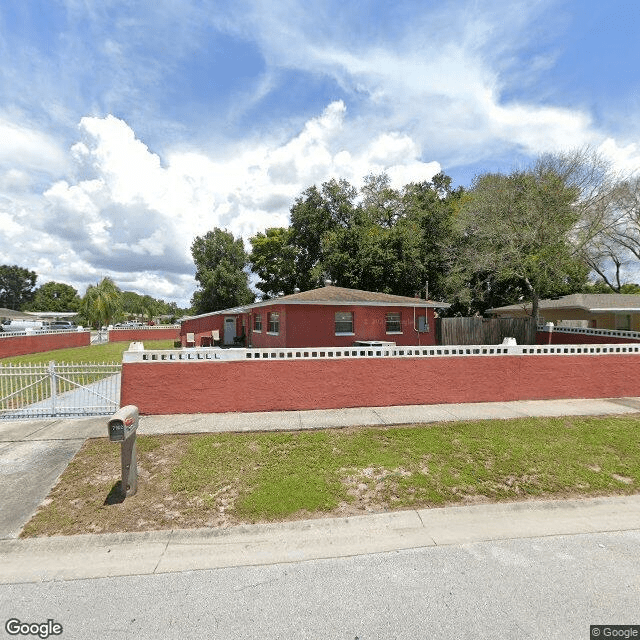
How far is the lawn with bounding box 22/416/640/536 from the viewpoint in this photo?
4.55 metres

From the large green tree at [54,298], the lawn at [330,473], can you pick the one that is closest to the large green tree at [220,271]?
the lawn at [330,473]

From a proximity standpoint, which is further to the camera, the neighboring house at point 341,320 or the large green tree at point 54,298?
the large green tree at point 54,298

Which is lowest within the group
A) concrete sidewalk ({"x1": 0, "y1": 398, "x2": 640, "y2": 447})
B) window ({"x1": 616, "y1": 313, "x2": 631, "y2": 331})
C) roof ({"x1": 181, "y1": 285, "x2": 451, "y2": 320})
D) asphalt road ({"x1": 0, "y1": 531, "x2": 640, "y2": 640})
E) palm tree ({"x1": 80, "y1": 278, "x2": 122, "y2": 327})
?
asphalt road ({"x1": 0, "y1": 531, "x2": 640, "y2": 640})

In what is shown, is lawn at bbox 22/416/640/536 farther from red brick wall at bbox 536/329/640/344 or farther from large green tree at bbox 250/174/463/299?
large green tree at bbox 250/174/463/299

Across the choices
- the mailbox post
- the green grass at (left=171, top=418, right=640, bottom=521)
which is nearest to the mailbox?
the mailbox post

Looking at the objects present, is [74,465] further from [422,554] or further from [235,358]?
[422,554]

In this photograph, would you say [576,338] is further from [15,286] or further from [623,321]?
[15,286]

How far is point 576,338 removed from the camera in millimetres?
15477

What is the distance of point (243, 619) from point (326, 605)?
681mm

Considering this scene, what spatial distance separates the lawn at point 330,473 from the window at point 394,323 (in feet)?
29.2

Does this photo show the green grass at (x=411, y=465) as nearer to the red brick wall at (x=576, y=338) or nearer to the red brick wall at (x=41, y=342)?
the red brick wall at (x=576, y=338)

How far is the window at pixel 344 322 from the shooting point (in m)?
15.0

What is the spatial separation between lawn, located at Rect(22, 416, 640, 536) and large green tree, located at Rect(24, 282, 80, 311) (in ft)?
300

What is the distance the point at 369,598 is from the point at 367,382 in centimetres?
549
